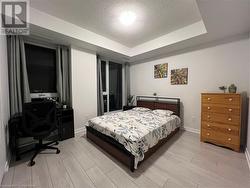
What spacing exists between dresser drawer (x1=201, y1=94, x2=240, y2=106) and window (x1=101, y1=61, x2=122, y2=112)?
3.22 m

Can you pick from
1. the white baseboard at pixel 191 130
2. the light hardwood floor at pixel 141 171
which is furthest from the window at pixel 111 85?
the white baseboard at pixel 191 130

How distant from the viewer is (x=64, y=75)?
10.7 feet

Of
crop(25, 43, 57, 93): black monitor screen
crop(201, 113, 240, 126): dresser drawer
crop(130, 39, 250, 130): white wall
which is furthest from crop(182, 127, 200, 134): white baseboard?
crop(25, 43, 57, 93): black monitor screen

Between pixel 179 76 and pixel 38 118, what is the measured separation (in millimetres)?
3779

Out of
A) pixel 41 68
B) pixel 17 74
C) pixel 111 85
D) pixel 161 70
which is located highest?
pixel 161 70

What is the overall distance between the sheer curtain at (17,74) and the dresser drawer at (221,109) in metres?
4.19

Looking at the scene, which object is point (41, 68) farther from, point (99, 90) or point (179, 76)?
point (179, 76)

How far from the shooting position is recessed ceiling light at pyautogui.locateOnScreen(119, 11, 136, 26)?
2381 millimetres

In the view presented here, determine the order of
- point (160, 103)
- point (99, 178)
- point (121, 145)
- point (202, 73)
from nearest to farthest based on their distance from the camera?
point (99, 178)
point (121, 145)
point (202, 73)
point (160, 103)

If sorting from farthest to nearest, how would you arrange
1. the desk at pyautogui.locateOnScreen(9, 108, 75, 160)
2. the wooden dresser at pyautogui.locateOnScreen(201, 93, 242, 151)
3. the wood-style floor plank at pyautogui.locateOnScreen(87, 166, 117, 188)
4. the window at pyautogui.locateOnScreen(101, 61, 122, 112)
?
the window at pyautogui.locateOnScreen(101, 61, 122, 112), the wooden dresser at pyautogui.locateOnScreen(201, 93, 242, 151), the desk at pyautogui.locateOnScreen(9, 108, 75, 160), the wood-style floor plank at pyautogui.locateOnScreen(87, 166, 117, 188)

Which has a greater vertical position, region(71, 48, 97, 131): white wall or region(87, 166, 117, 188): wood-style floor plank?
region(71, 48, 97, 131): white wall

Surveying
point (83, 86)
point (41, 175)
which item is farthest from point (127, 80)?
point (41, 175)

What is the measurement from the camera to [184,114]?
360cm

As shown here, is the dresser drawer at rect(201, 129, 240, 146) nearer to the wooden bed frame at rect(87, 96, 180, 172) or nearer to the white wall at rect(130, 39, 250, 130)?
the white wall at rect(130, 39, 250, 130)
